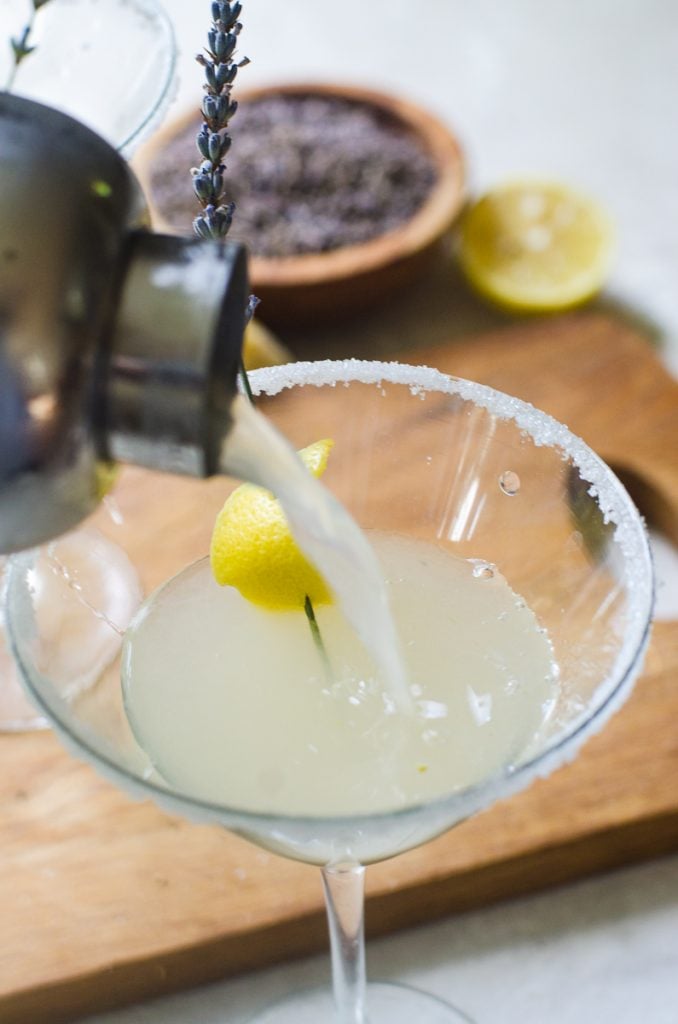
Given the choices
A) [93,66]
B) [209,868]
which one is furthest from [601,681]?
[93,66]

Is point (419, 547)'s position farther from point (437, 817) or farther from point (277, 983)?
point (277, 983)

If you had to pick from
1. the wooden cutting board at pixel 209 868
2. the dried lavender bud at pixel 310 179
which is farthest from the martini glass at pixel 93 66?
the dried lavender bud at pixel 310 179

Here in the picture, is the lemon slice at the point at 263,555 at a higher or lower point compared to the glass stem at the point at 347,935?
higher

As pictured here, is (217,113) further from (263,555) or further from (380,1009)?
(380,1009)

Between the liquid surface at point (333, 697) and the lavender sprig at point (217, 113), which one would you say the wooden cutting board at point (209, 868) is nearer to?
the liquid surface at point (333, 697)

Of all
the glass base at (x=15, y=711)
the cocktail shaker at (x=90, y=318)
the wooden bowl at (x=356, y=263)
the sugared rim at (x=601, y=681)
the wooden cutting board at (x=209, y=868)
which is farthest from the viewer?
the wooden bowl at (x=356, y=263)

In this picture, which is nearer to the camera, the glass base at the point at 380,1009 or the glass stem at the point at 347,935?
the glass stem at the point at 347,935
